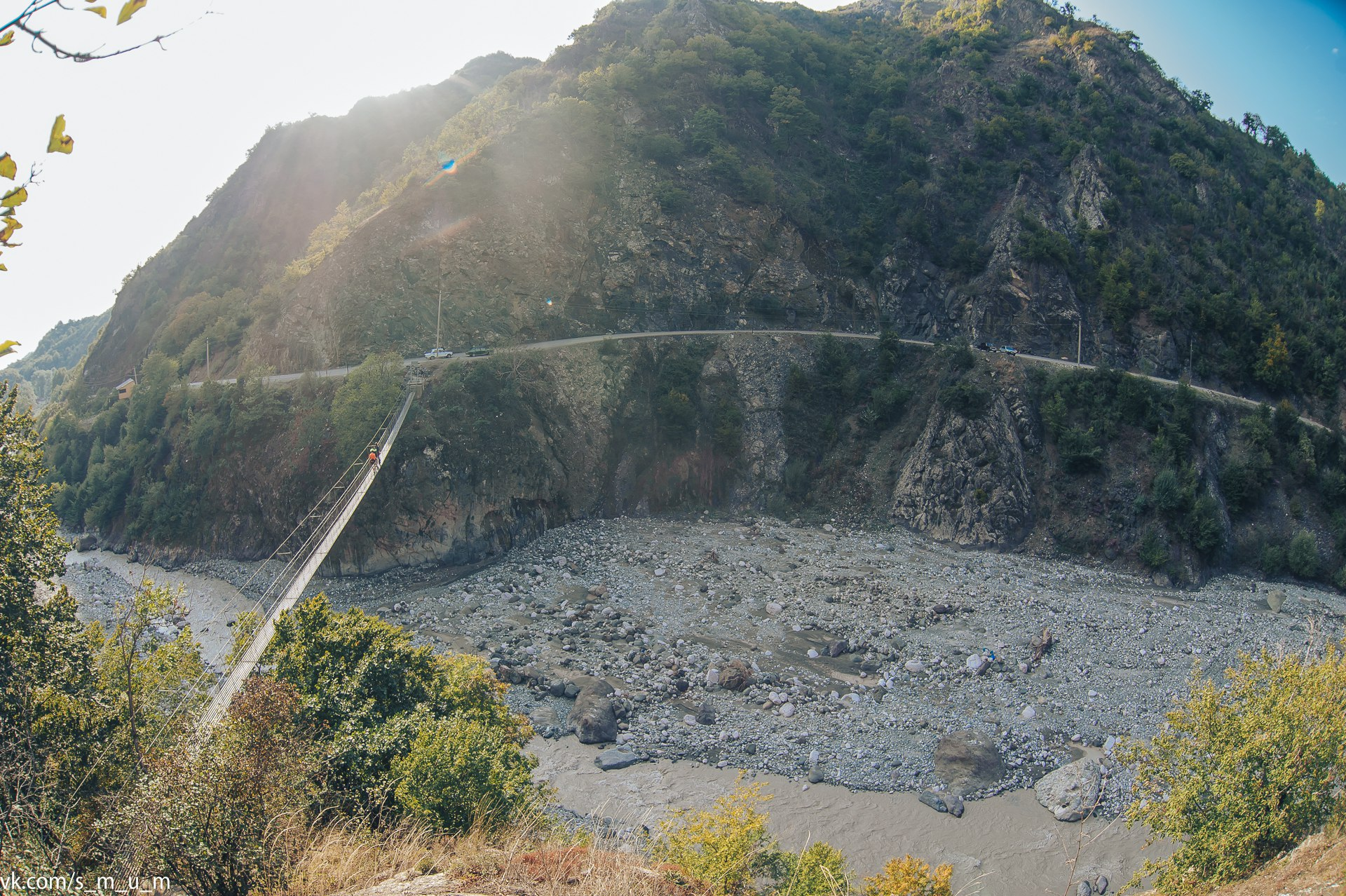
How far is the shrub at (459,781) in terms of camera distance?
10320mm

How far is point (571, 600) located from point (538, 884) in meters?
20.6

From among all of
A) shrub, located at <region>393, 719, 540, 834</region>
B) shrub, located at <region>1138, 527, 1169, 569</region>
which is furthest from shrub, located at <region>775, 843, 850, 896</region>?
shrub, located at <region>1138, 527, 1169, 569</region>

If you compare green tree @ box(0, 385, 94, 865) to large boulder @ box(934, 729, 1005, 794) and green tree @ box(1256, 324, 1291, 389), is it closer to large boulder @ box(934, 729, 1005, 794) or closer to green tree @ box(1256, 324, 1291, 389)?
large boulder @ box(934, 729, 1005, 794)

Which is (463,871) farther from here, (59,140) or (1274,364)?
(1274,364)

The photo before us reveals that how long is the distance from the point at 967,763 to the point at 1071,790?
231 centimetres

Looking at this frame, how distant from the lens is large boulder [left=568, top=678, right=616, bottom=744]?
19.6m

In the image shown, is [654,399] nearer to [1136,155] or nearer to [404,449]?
[404,449]

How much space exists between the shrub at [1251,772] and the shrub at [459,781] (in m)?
10.5

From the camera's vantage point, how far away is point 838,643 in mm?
24391

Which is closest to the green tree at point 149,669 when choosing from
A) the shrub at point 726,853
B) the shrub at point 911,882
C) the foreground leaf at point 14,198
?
the shrub at point 726,853

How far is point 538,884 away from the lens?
7.44m

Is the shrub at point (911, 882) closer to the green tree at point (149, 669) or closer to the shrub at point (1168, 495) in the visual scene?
the green tree at point (149, 669)

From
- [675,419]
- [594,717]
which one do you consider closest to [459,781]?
[594,717]

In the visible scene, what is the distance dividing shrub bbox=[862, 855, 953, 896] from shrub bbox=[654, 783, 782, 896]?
165 cm
